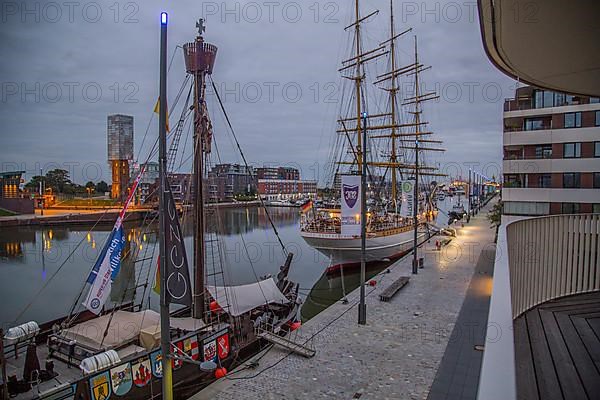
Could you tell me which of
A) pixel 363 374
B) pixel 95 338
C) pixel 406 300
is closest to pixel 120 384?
pixel 95 338

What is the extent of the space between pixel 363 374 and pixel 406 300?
7.74 meters

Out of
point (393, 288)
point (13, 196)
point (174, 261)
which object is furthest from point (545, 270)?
point (13, 196)

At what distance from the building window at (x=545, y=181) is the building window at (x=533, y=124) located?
3582mm

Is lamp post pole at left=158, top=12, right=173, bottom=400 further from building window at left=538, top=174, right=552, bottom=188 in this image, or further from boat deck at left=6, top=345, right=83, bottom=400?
building window at left=538, top=174, right=552, bottom=188

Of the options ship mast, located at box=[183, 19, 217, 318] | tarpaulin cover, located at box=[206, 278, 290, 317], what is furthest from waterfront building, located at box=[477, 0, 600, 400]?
ship mast, located at box=[183, 19, 217, 318]

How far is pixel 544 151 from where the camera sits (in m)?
28.7

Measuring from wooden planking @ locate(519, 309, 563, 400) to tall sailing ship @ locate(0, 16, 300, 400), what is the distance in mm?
5746

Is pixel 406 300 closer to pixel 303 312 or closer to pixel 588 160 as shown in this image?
pixel 303 312

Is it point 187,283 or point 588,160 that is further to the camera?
point 588,160

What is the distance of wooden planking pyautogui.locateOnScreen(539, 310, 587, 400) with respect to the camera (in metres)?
6.82

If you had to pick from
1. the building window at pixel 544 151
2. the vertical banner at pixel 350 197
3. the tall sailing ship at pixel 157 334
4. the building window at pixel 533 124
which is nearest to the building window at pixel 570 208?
the building window at pixel 544 151

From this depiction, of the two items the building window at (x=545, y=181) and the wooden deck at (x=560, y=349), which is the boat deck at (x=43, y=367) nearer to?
the wooden deck at (x=560, y=349)

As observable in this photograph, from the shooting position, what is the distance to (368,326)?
1423cm

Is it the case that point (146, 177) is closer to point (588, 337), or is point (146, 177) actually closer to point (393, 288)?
point (393, 288)
